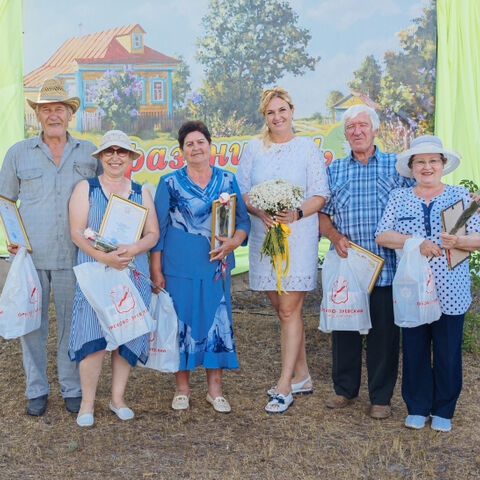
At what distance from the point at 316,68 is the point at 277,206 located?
3.38 metres

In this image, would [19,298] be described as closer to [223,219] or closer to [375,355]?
[223,219]

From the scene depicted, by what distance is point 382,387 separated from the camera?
4.31 meters

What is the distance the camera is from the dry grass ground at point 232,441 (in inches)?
141

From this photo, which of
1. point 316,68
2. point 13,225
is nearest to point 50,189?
point 13,225

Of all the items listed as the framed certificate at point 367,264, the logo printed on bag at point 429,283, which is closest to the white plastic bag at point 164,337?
the framed certificate at point 367,264

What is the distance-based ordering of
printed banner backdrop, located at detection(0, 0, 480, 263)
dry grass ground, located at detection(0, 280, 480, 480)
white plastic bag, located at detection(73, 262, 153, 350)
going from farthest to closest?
printed banner backdrop, located at detection(0, 0, 480, 263)
white plastic bag, located at detection(73, 262, 153, 350)
dry grass ground, located at detection(0, 280, 480, 480)

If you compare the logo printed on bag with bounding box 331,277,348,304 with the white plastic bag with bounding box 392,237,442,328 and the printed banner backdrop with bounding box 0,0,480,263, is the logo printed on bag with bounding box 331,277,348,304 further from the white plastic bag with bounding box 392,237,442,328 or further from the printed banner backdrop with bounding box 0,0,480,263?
the printed banner backdrop with bounding box 0,0,480,263

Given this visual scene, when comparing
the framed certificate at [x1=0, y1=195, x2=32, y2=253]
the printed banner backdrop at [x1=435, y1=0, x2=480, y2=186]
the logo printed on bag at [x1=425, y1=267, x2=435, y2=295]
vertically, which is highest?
the printed banner backdrop at [x1=435, y1=0, x2=480, y2=186]

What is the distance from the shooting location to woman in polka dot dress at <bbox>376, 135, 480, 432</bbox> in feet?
12.6

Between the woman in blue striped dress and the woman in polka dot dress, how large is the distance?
4.75 ft

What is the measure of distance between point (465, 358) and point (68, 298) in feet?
10.9

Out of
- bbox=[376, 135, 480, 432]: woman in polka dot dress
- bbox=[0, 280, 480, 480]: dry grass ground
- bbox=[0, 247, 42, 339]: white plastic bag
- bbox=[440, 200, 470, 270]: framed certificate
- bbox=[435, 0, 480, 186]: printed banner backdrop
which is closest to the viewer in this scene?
bbox=[0, 280, 480, 480]: dry grass ground

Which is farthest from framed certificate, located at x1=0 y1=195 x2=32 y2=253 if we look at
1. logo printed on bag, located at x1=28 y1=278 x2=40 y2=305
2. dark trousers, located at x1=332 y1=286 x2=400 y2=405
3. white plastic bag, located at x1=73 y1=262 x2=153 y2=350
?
dark trousers, located at x1=332 y1=286 x2=400 y2=405

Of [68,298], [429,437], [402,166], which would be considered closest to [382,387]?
[429,437]
